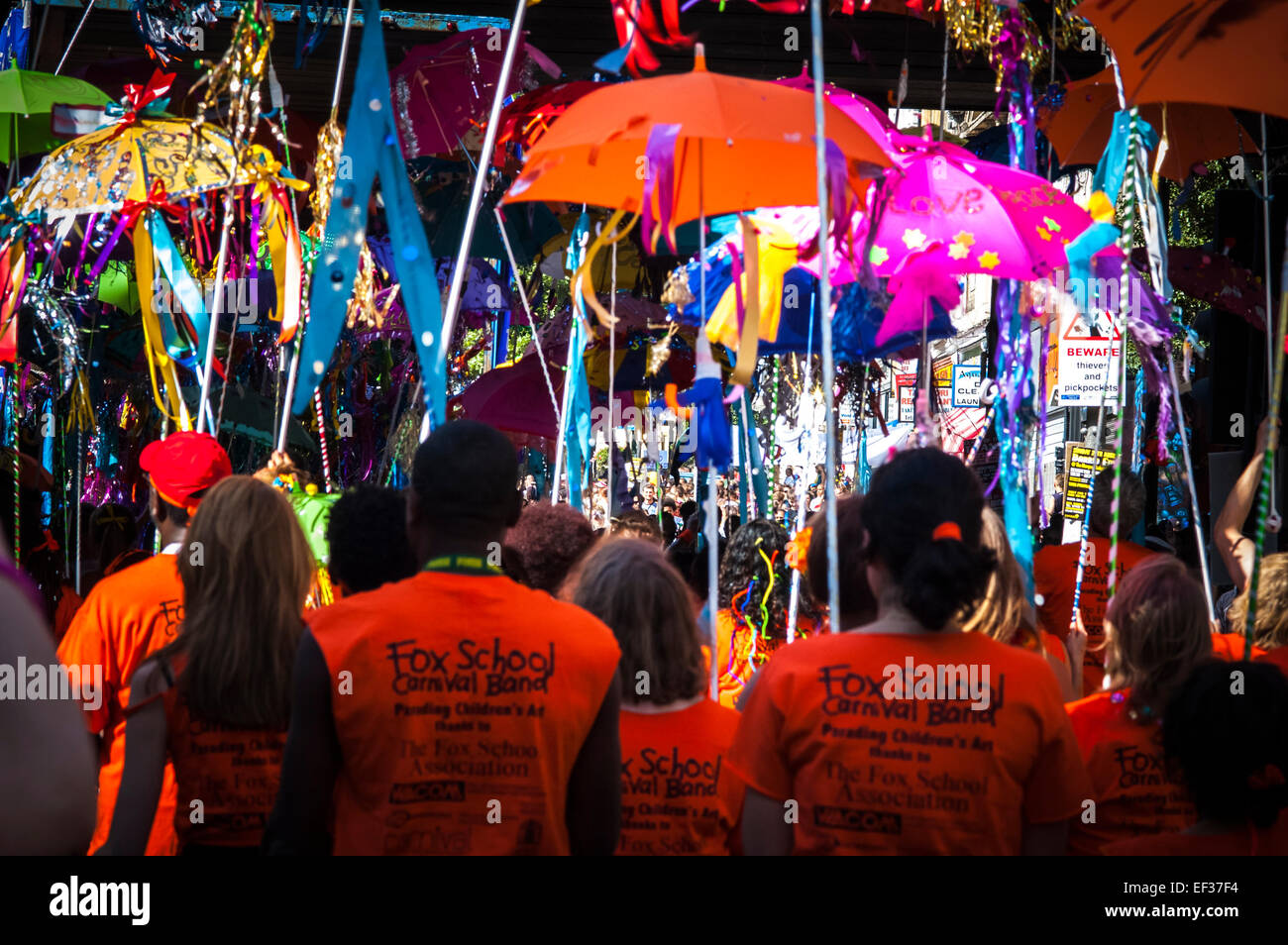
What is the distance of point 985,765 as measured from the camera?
76.2 inches

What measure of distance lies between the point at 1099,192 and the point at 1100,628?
165 centimetres

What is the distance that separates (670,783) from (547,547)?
141 centimetres

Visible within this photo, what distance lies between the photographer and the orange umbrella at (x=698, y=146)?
136 inches

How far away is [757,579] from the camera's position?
4.73 metres

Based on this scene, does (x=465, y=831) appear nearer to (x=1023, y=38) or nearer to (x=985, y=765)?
(x=985, y=765)

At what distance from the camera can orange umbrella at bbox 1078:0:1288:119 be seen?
3.32 m

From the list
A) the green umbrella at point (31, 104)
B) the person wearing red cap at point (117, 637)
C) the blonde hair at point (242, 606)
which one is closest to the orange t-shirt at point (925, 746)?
the blonde hair at point (242, 606)

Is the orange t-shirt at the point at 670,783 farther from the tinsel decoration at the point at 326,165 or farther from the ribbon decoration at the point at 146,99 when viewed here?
the ribbon decoration at the point at 146,99

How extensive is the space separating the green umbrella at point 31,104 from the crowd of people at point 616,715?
3.40 meters

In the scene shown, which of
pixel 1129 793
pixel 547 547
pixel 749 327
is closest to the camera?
pixel 1129 793

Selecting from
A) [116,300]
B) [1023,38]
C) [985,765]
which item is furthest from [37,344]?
[985,765]

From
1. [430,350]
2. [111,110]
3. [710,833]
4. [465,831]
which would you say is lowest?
[710,833]

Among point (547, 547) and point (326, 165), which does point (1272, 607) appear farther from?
point (326, 165)

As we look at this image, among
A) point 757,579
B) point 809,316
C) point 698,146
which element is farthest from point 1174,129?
point 757,579
